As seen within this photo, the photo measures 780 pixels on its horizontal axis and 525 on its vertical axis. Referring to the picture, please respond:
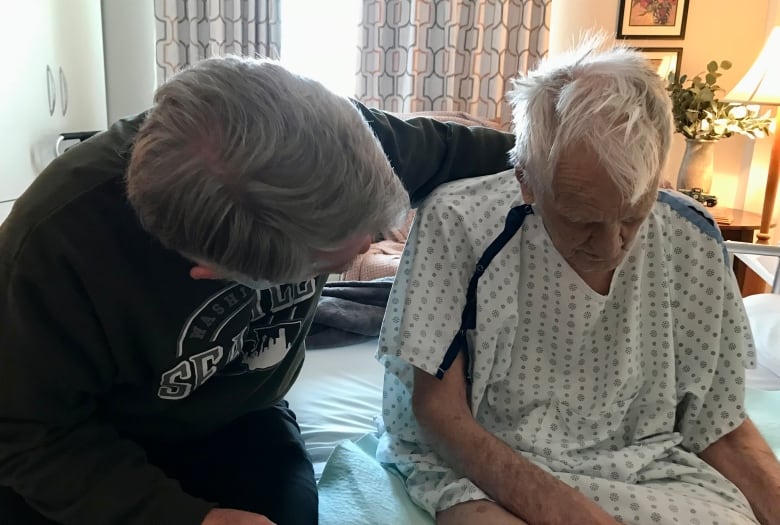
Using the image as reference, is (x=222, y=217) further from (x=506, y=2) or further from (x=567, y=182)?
(x=506, y=2)

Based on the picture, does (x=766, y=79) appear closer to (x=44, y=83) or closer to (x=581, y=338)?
(x=581, y=338)

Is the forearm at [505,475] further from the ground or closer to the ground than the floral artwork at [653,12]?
closer to the ground

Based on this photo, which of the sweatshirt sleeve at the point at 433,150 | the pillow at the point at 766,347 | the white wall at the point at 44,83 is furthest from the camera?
the white wall at the point at 44,83

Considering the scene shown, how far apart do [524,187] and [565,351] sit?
0.27m

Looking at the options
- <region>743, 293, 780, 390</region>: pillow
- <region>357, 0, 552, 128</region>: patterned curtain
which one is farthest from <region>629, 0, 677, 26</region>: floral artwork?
<region>743, 293, 780, 390</region>: pillow

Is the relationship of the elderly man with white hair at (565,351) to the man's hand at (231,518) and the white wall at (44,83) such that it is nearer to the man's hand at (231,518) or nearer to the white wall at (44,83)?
the man's hand at (231,518)

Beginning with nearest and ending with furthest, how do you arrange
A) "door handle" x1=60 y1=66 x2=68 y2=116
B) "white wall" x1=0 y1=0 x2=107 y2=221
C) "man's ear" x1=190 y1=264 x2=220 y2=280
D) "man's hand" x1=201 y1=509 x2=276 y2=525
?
1. "man's ear" x1=190 y1=264 x2=220 y2=280
2. "man's hand" x1=201 y1=509 x2=276 y2=525
3. "white wall" x1=0 y1=0 x2=107 y2=221
4. "door handle" x1=60 y1=66 x2=68 y2=116

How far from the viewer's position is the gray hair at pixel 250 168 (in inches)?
25.4

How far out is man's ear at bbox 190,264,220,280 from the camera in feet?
2.45

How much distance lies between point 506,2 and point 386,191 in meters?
2.79

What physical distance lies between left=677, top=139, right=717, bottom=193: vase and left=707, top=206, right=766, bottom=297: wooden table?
133 millimetres

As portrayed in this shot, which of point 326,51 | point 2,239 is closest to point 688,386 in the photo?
point 2,239

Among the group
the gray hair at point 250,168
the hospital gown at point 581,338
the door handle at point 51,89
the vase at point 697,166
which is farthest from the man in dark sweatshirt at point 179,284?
the vase at point 697,166

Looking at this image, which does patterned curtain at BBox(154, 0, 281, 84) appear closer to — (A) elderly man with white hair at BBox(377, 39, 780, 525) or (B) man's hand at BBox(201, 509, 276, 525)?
(A) elderly man with white hair at BBox(377, 39, 780, 525)
